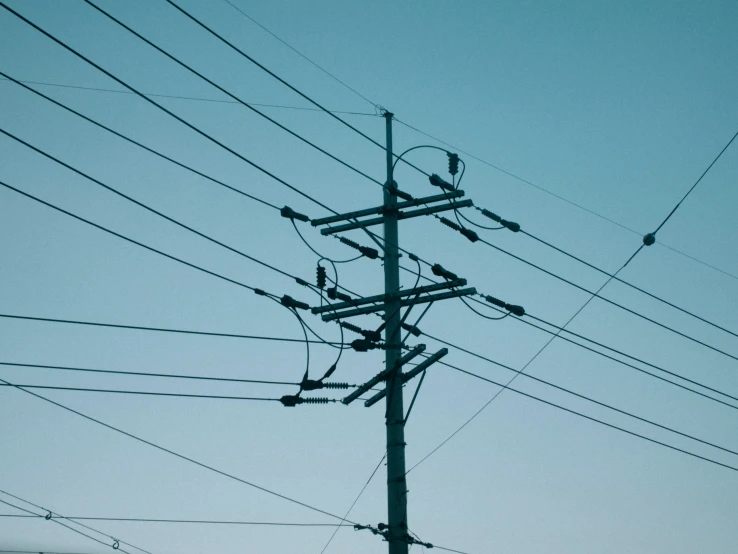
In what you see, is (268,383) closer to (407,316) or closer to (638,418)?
(407,316)

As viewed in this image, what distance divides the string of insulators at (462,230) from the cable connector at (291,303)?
9.97 feet

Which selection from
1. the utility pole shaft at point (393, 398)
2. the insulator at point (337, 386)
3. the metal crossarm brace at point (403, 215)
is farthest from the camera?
the metal crossarm brace at point (403, 215)

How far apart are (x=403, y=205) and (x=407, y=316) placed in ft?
6.91

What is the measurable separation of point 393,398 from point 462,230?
138 inches

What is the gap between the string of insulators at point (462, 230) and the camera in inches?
682

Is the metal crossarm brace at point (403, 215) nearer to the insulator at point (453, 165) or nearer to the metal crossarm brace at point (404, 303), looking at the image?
the insulator at point (453, 165)

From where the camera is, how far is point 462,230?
57.2 feet

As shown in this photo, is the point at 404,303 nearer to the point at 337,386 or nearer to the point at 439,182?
the point at 337,386

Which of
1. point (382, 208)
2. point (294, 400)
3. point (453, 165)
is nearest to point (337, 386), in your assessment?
point (294, 400)

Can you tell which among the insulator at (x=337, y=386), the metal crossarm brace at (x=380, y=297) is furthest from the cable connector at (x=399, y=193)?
the insulator at (x=337, y=386)

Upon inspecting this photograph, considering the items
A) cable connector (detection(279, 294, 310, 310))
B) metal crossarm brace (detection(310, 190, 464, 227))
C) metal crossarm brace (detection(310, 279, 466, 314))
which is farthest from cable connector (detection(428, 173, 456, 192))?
cable connector (detection(279, 294, 310, 310))

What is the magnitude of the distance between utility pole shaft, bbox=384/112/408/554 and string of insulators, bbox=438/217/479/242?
3.01 ft

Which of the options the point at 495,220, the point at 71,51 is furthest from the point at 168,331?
the point at 495,220

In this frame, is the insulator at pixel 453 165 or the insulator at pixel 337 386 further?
the insulator at pixel 453 165
